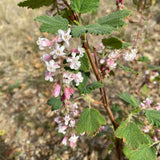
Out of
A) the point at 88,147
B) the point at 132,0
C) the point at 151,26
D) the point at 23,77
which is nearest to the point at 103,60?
the point at 132,0

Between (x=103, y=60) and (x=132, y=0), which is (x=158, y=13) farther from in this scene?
(x=103, y=60)

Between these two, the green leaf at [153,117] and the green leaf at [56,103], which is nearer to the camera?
the green leaf at [153,117]

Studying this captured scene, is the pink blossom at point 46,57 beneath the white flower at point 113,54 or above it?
above

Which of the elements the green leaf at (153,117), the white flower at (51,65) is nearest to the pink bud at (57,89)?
the white flower at (51,65)

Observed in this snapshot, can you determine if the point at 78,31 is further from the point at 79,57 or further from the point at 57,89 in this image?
the point at 57,89

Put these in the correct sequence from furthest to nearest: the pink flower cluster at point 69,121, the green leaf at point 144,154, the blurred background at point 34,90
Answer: the blurred background at point 34,90 → the pink flower cluster at point 69,121 → the green leaf at point 144,154

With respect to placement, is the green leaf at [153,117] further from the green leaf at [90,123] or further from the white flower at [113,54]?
the white flower at [113,54]
